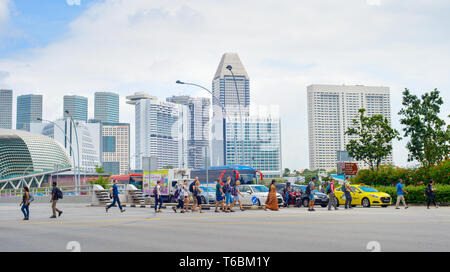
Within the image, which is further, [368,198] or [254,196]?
[368,198]

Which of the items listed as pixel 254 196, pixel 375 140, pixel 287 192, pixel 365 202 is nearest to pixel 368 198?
pixel 365 202

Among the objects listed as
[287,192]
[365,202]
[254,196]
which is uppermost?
[287,192]

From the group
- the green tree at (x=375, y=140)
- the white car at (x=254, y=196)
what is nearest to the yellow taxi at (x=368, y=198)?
the white car at (x=254, y=196)

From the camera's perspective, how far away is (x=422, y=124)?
33938 millimetres

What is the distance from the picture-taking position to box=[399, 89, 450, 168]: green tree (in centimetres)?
3388

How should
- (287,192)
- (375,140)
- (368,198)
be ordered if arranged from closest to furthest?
(368,198), (287,192), (375,140)

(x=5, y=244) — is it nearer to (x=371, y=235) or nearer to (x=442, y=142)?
(x=371, y=235)

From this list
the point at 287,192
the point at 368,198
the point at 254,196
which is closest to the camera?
the point at 254,196

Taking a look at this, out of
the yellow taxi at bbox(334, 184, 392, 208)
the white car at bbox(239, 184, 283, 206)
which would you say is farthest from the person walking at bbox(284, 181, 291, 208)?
the yellow taxi at bbox(334, 184, 392, 208)

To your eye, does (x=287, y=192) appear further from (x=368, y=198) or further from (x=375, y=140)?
(x=375, y=140)
